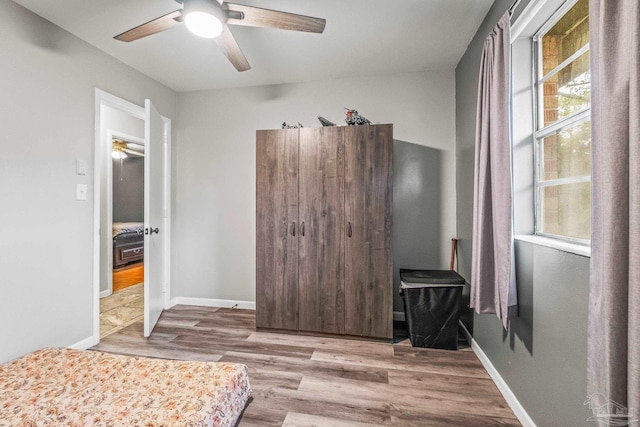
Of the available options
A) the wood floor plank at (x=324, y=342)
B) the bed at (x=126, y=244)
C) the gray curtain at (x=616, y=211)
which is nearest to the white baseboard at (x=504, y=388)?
the wood floor plank at (x=324, y=342)

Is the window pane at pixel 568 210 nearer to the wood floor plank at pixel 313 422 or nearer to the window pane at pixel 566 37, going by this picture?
the window pane at pixel 566 37

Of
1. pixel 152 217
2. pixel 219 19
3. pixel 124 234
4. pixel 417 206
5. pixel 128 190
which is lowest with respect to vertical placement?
pixel 124 234

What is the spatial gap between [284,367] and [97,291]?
6.01 ft

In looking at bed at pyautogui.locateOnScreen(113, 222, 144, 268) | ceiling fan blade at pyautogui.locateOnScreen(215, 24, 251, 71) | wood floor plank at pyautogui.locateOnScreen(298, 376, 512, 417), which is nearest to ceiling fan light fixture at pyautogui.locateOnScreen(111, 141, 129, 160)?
bed at pyautogui.locateOnScreen(113, 222, 144, 268)

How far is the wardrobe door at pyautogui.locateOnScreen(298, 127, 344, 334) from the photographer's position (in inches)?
107

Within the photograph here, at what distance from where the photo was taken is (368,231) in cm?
268

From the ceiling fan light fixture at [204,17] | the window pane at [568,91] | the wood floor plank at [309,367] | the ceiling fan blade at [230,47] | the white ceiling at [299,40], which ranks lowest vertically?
the wood floor plank at [309,367]

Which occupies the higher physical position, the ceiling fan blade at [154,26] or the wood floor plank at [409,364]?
the ceiling fan blade at [154,26]

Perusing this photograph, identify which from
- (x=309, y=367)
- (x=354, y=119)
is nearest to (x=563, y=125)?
(x=354, y=119)

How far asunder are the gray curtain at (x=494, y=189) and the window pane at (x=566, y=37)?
0.21 metres

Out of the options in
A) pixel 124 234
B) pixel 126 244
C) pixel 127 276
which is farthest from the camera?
pixel 126 244

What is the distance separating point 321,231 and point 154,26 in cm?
193

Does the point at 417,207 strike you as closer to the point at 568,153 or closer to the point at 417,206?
the point at 417,206

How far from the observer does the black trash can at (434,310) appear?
98.0 inches
